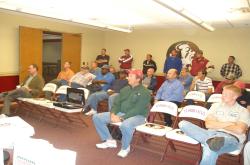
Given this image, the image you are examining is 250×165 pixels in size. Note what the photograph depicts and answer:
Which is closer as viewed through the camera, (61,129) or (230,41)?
(61,129)

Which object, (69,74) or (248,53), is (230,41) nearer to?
(248,53)

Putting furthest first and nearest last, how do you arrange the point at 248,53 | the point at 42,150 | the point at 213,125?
the point at 248,53
the point at 213,125
the point at 42,150

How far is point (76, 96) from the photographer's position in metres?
5.30

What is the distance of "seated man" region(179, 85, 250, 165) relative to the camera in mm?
3035

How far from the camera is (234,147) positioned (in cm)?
311

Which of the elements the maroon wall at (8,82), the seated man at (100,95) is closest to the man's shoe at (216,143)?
the seated man at (100,95)

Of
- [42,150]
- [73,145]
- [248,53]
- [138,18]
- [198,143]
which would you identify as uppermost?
[138,18]

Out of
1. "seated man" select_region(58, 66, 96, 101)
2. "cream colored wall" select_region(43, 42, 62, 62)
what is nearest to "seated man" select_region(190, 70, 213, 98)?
"seated man" select_region(58, 66, 96, 101)

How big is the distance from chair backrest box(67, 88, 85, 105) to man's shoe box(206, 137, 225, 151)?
277cm

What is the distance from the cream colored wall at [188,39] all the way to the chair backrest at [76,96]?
544 centimetres

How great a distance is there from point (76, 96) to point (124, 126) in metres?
1.82

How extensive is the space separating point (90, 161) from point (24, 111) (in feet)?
10.6

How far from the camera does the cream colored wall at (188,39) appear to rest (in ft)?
28.7

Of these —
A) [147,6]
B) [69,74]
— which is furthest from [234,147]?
[69,74]
